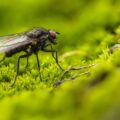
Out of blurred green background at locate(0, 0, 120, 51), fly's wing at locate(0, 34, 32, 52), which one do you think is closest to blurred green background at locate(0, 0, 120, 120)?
blurred green background at locate(0, 0, 120, 51)

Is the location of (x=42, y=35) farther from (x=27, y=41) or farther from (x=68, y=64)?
(x=68, y=64)

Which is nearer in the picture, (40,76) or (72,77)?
(72,77)

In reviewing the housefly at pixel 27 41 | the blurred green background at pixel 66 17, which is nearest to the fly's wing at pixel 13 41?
the housefly at pixel 27 41

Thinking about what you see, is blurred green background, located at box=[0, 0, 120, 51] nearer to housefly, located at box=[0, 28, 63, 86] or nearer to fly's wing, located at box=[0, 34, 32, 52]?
housefly, located at box=[0, 28, 63, 86]

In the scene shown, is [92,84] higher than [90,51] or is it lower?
higher

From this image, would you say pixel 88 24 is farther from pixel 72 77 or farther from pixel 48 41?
pixel 72 77

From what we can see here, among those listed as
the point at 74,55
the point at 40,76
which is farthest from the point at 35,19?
the point at 40,76
